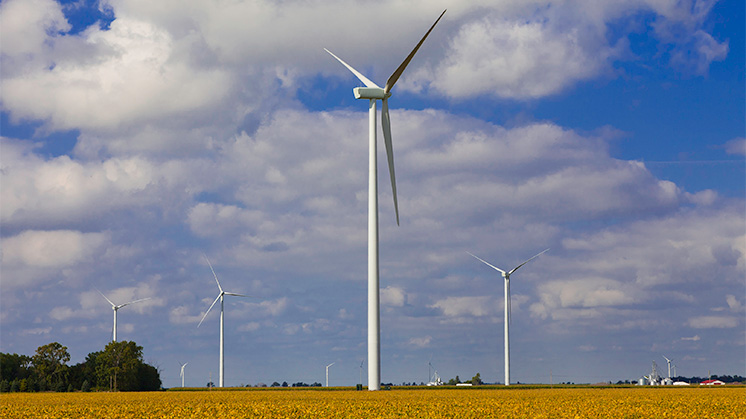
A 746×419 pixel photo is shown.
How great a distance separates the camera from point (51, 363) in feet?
474

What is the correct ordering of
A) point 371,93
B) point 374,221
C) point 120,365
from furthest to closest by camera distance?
1. point 120,365
2. point 371,93
3. point 374,221

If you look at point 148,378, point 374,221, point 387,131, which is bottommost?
point 148,378

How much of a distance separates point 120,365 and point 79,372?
947 centimetres

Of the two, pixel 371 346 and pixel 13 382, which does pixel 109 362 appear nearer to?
pixel 13 382

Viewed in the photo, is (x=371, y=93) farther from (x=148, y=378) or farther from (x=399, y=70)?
(x=148, y=378)

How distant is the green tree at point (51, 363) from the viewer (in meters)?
142

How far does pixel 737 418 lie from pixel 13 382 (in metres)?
128

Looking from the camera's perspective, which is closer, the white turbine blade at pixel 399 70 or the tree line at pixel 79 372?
the white turbine blade at pixel 399 70

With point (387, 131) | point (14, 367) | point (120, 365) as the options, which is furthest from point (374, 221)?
point (14, 367)

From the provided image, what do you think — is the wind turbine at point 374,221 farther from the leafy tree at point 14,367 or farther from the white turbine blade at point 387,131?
the leafy tree at point 14,367

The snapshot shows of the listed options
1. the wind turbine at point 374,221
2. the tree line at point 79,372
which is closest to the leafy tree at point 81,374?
the tree line at point 79,372

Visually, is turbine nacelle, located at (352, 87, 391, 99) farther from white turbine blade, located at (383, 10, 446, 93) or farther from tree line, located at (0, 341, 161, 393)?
tree line, located at (0, 341, 161, 393)

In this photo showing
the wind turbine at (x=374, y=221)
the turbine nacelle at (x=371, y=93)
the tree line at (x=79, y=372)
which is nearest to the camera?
the wind turbine at (x=374, y=221)

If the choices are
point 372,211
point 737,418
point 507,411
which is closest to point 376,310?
point 372,211
